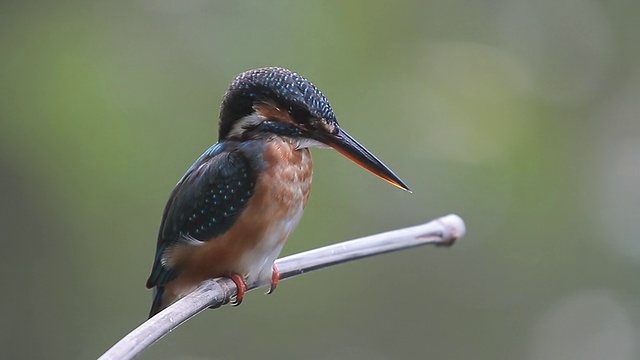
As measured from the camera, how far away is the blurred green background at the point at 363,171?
2533 mm

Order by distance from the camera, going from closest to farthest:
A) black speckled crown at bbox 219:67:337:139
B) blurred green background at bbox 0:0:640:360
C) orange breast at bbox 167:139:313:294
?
black speckled crown at bbox 219:67:337:139 < orange breast at bbox 167:139:313:294 < blurred green background at bbox 0:0:640:360

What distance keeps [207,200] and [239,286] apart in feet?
0.51

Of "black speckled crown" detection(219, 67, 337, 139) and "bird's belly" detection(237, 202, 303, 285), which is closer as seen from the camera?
"black speckled crown" detection(219, 67, 337, 139)

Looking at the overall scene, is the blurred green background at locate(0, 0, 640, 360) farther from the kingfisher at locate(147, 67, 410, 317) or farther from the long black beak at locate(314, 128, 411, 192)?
the long black beak at locate(314, 128, 411, 192)

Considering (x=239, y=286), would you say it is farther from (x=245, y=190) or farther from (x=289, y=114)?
(x=289, y=114)

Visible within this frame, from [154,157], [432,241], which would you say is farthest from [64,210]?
[432,241]

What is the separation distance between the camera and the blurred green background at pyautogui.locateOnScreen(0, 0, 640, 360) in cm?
253

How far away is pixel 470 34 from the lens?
118 inches

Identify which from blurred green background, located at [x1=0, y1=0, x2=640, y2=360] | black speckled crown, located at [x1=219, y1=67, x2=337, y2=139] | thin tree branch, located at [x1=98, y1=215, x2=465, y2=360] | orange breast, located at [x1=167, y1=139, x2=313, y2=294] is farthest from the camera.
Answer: blurred green background, located at [x1=0, y1=0, x2=640, y2=360]

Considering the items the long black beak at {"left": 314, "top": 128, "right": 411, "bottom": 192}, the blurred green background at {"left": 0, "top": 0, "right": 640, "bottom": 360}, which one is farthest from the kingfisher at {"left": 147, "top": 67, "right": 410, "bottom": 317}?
the blurred green background at {"left": 0, "top": 0, "right": 640, "bottom": 360}

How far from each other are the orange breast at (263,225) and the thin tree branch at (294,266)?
1.4 inches

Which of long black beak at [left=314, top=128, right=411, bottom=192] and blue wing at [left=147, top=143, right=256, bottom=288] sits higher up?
long black beak at [left=314, top=128, right=411, bottom=192]

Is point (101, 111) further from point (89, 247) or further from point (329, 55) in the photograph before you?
point (329, 55)

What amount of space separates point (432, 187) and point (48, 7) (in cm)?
126
